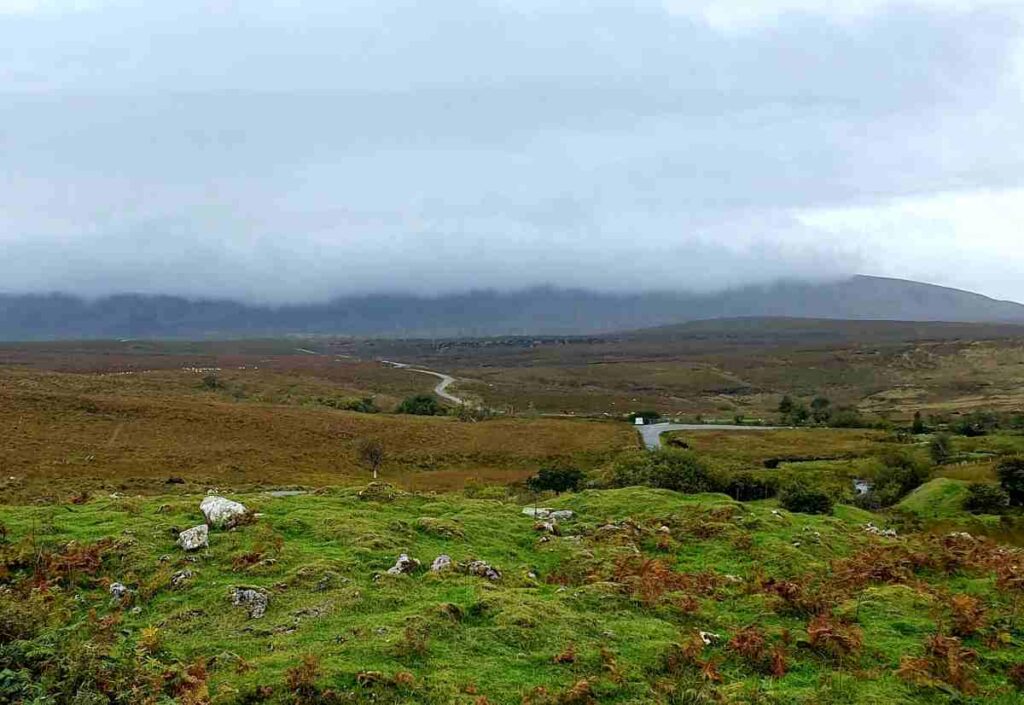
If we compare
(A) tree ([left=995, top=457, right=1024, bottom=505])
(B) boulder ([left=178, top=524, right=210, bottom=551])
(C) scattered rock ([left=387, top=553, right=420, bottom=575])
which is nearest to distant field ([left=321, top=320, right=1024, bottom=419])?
(A) tree ([left=995, top=457, right=1024, bottom=505])

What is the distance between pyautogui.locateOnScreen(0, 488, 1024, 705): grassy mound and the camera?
10.2 m

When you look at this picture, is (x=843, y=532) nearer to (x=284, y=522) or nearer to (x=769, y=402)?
(x=284, y=522)

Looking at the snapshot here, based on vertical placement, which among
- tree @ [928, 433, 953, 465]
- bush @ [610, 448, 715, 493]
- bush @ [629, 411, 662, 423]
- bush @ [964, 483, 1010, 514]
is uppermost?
bush @ [610, 448, 715, 493]

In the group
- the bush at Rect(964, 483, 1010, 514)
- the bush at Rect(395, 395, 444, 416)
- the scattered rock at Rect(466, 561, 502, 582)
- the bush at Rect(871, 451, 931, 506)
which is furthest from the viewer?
the bush at Rect(395, 395, 444, 416)

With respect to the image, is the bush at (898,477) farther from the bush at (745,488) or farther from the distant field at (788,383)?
the distant field at (788,383)

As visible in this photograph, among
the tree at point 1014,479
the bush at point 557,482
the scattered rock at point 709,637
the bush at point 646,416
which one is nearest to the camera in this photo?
the scattered rock at point 709,637

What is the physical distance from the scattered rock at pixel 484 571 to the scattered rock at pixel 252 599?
4373 millimetres

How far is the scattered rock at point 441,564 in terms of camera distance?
1515 cm

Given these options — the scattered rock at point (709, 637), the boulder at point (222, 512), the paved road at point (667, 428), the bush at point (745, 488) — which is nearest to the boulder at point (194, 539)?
the boulder at point (222, 512)

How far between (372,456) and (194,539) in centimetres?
3849

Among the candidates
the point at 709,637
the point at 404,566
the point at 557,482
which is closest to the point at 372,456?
the point at 557,482

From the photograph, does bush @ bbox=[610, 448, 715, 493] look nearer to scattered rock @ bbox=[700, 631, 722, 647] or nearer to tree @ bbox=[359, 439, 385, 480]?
scattered rock @ bbox=[700, 631, 722, 647]

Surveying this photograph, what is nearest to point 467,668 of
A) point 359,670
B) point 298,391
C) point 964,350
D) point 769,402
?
point 359,670

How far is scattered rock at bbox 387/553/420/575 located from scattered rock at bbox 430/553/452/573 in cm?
39
